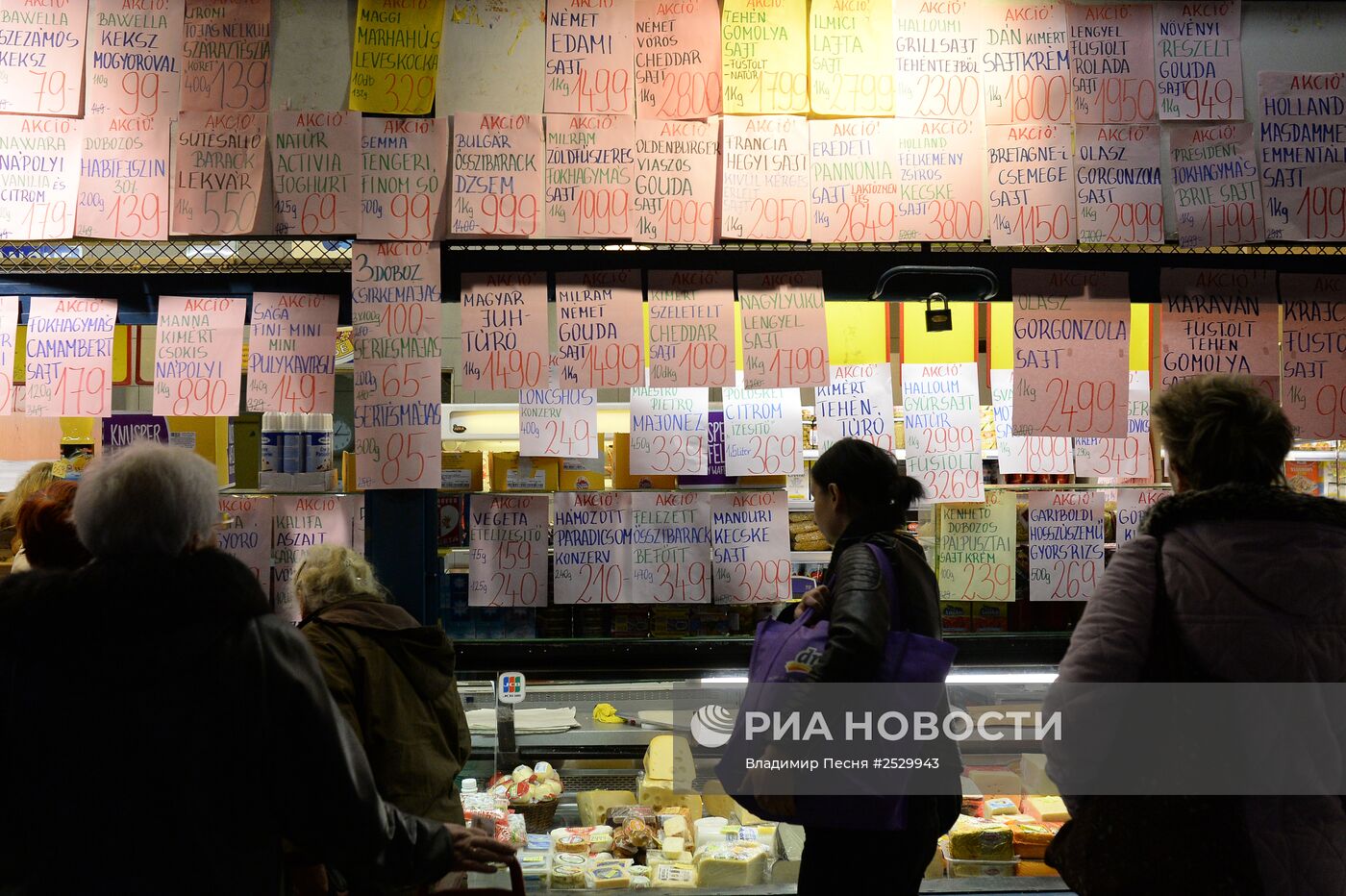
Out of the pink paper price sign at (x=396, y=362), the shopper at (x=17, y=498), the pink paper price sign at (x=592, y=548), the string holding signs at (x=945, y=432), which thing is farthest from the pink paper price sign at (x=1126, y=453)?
the shopper at (x=17, y=498)

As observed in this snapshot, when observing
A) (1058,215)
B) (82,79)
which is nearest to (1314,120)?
(1058,215)

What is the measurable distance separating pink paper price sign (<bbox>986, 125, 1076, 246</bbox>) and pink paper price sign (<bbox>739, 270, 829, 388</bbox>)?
0.70 m

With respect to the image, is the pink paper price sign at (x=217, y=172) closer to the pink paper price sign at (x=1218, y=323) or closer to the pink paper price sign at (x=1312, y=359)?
the pink paper price sign at (x=1218, y=323)

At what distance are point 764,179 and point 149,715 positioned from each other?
104 inches

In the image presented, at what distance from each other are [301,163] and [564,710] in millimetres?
2236

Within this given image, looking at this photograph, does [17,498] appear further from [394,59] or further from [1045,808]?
[1045,808]

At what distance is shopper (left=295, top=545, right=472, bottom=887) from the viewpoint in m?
2.77

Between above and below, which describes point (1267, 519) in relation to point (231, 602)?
above

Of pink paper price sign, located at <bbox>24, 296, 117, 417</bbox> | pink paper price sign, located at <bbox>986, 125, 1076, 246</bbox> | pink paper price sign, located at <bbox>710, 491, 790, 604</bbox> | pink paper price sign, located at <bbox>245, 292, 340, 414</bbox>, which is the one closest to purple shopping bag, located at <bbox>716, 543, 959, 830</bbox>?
pink paper price sign, located at <bbox>710, 491, 790, 604</bbox>

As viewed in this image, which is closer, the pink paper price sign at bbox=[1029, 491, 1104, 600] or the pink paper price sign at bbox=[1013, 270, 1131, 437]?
the pink paper price sign at bbox=[1013, 270, 1131, 437]

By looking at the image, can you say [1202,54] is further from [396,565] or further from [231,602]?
[231,602]

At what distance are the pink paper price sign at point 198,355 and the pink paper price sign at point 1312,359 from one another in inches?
153

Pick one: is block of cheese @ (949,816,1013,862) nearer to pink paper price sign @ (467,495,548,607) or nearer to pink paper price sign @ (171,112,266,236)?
pink paper price sign @ (467,495,548,607)

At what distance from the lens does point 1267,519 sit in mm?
2012
